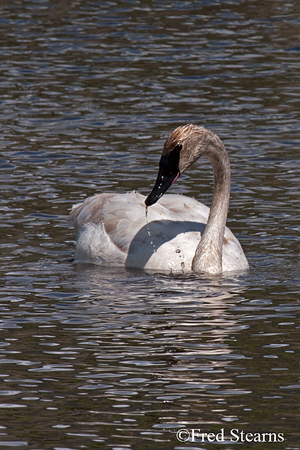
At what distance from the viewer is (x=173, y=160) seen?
37.6ft

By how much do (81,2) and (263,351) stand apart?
59.6ft

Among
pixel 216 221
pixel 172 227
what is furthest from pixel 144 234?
pixel 216 221

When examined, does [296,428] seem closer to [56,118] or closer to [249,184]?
[249,184]

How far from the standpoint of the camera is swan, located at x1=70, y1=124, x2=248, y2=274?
1152 cm

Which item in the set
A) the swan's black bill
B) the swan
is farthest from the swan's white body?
the swan's black bill

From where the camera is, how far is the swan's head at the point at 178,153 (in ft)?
37.0

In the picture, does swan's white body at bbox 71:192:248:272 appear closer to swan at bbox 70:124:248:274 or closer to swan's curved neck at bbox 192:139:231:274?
swan at bbox 70:124:248:274

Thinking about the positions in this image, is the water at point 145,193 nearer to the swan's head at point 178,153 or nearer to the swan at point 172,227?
the swan at point 172,227

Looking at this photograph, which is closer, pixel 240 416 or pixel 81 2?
pixel 240 416

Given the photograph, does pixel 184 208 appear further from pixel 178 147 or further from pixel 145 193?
pixel 145 193

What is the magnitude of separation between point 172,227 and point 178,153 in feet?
2.79

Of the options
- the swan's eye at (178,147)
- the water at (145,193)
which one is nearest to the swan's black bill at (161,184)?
the swan's eye at (178,147)

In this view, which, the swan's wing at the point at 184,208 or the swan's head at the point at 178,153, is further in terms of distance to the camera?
the swan's wing at the point at 184,208

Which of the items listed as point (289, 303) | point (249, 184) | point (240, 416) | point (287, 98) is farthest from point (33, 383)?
point (287, 98)
